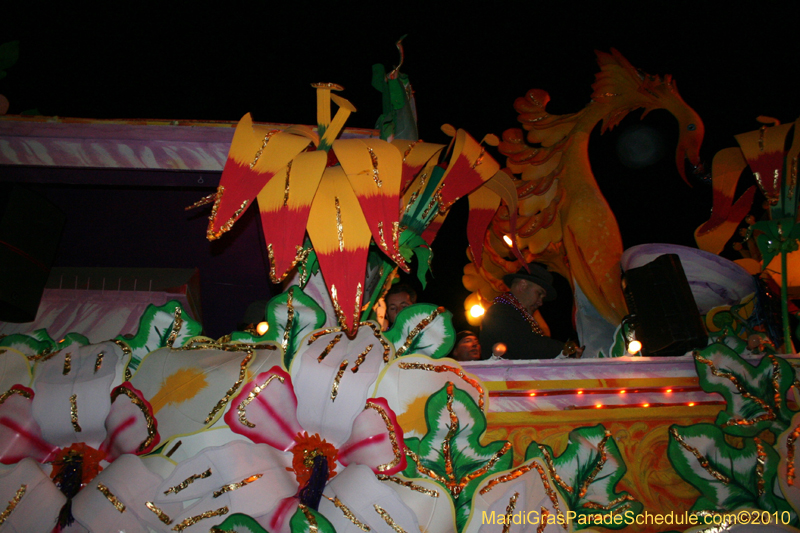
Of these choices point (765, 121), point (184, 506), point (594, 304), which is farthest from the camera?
point (594, 304)

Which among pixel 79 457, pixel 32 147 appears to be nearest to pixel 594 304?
pixel 79 457

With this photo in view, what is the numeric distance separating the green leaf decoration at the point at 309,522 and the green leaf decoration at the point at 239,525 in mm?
65

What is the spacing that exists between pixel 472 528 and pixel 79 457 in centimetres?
83

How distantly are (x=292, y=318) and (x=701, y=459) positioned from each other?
977mm

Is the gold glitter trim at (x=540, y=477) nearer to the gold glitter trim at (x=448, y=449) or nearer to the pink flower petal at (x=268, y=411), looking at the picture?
the gold glitter trim at (x=448, y=449)

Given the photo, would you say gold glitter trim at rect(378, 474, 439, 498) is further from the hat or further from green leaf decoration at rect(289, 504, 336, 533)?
the hat

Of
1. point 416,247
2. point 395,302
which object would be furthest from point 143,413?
point 395,302

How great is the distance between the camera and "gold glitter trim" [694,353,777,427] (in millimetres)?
1271

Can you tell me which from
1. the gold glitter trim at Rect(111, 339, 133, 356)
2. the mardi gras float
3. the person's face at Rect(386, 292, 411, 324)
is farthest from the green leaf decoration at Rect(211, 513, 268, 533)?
the person's face at Rect(386, 292, 411, 324)

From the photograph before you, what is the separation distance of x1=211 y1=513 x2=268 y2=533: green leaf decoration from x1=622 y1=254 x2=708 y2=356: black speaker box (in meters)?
1.12

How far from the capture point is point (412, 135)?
5.71 feet

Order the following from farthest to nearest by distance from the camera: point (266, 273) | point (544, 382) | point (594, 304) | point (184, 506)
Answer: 1. point (266, 273)
2. point (594, 304)
3. point (544, 382)
4. point (184, 506)

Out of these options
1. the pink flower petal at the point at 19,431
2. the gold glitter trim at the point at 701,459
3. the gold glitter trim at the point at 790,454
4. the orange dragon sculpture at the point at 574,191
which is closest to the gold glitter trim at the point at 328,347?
the pink flower petal at the point at 19,431

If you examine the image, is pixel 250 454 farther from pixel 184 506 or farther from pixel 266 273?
pixel 266 273
